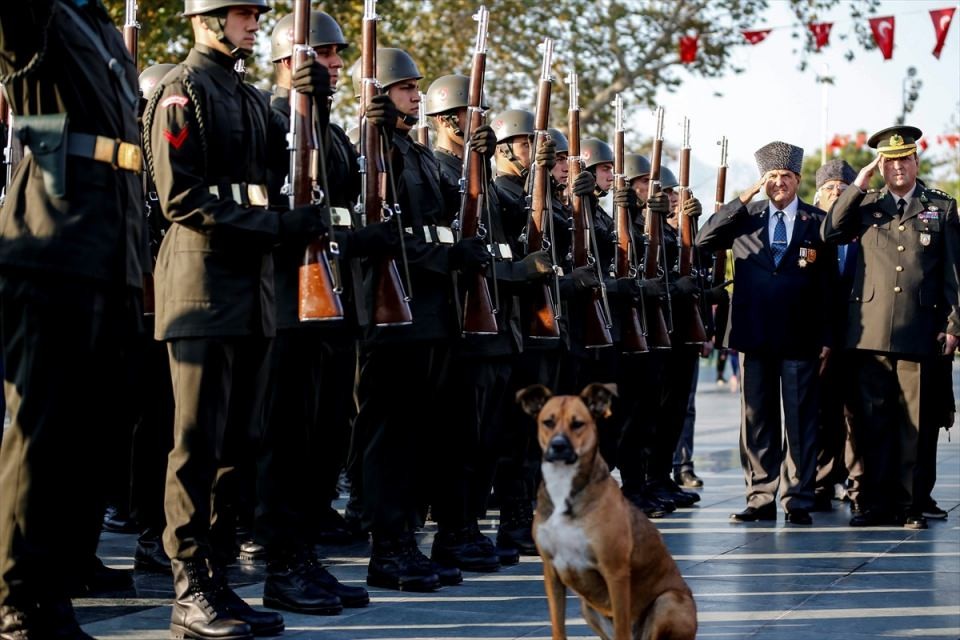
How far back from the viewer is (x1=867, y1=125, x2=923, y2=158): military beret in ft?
32.9

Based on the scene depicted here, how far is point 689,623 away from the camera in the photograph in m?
5.51

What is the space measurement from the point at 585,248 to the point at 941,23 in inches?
449

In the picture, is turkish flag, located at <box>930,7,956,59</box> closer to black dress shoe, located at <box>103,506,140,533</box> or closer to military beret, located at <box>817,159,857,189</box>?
military beret, located at <box>817,159,857,189</box>

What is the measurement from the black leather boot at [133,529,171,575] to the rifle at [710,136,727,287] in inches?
230

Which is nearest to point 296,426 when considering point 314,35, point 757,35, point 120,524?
point 314,35

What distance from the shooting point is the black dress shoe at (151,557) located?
7406 mm

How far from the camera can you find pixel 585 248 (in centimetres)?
970

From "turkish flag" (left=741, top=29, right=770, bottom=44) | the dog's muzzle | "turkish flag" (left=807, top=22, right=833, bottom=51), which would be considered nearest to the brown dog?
the dog's muzzle

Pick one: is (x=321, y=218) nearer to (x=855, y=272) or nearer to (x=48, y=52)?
(x=48, y=52)

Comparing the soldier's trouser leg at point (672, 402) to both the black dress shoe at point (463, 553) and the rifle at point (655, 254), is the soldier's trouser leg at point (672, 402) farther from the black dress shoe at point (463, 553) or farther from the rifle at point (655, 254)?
the black dress shoe at point (463, 553)

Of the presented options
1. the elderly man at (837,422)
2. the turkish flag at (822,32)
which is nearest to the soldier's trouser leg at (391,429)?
the elderly man at (837,422)

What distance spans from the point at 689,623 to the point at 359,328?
2177 millimetres

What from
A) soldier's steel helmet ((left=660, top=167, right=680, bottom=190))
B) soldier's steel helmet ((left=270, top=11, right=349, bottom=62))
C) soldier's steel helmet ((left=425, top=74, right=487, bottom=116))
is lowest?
soldier's steel helmet ((left=660, top=167, right=680, bottom=190))

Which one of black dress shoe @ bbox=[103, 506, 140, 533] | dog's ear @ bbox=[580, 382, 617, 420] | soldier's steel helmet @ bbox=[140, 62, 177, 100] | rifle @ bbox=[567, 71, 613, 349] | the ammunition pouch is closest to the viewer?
the ammunition pouch
